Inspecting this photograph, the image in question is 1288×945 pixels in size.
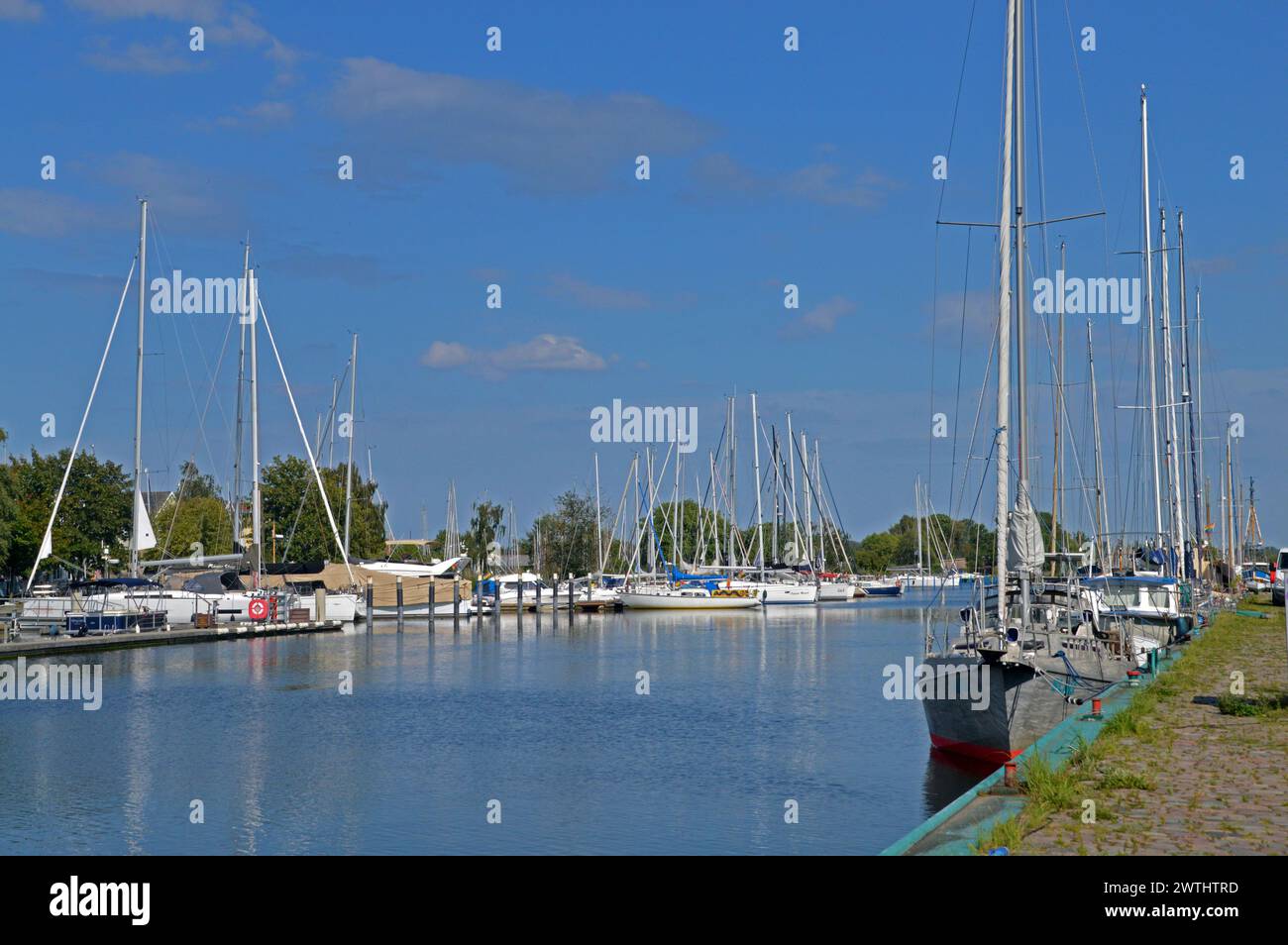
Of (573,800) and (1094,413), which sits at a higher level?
(1094,413)

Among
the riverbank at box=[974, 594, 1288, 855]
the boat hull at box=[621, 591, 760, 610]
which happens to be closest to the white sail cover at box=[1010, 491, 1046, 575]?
the riverbank at box=[974, 594, 1288, 855]

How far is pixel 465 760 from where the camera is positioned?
1100 inches

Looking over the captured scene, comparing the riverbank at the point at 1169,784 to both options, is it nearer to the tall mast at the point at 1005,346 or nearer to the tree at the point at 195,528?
the tall mast at the point at 1005,346

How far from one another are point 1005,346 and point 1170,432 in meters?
29.0

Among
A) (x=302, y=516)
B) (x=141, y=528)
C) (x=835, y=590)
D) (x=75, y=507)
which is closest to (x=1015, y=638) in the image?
(x=141, y=528)

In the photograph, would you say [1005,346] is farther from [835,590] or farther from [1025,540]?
[835,590]

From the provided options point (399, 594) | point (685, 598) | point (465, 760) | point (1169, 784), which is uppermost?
point (1169, 784)
